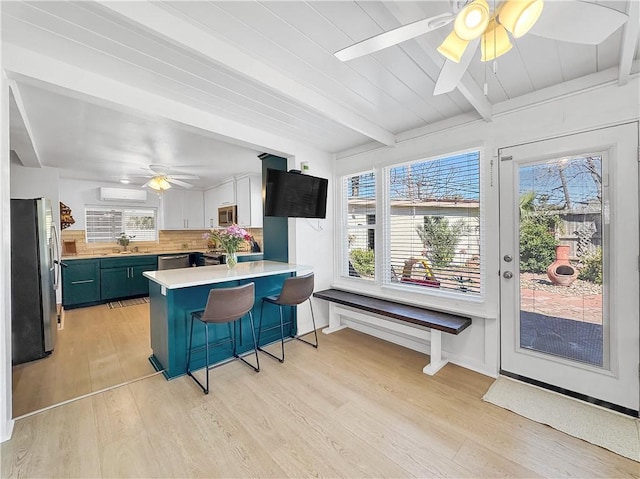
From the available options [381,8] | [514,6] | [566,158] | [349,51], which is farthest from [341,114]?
[566,158]

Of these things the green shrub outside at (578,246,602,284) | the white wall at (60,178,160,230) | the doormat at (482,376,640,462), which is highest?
the white wall at (60,178,160,230)

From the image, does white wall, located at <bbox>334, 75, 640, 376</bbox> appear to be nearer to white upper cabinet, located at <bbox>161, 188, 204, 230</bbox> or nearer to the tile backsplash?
the tile backsplash

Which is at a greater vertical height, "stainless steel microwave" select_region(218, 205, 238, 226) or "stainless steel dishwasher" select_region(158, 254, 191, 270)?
"stainless steel microwave" select_region(218, 205, 238, 226)

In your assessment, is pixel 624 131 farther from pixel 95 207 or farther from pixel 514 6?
pixel 95 207

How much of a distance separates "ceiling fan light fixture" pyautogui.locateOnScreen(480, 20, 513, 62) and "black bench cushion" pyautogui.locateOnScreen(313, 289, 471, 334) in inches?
77.6

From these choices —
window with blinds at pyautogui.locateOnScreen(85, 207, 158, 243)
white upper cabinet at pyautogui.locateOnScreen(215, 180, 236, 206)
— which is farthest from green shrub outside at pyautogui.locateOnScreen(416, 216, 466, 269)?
window with blinds at pyautogui.locateOnScreen(85, 207, 158, 243)

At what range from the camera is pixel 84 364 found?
2.75m

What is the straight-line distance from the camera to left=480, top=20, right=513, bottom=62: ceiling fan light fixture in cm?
128

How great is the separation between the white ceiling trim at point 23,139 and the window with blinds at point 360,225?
121 inches

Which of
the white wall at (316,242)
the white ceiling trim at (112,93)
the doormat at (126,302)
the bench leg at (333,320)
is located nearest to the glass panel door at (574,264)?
the bench leg at (333,320)

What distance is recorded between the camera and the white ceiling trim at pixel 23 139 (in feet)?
6.86

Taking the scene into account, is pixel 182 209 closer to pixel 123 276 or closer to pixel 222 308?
pixel 123 276

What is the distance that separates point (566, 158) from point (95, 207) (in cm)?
702

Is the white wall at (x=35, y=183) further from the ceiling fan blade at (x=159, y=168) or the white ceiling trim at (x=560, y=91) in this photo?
the white ceiling trim at (x=560, y=91)
